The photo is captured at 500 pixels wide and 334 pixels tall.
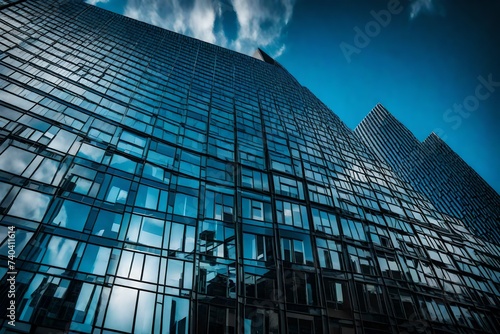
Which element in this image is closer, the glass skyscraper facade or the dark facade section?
the glass skyscraper facade

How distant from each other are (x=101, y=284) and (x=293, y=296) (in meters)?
9.40

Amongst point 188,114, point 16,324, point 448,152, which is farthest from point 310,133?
point 448,152

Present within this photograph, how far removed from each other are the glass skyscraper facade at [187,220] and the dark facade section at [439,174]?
61513 millimetres

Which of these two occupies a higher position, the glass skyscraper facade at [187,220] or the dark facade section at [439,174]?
the dark facade section at [439,174]

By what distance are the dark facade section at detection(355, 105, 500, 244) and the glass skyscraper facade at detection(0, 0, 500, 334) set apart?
6151 cm

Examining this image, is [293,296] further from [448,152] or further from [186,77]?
[448,152]

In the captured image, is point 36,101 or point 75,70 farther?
point 75,70

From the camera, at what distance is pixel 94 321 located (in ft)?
38.4

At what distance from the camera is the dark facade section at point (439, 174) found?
288 ft

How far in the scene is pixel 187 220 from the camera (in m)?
17.1

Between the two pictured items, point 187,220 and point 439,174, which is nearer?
point 187,220

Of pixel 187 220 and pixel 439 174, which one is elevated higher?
pixel 439 174

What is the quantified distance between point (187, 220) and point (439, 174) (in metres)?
108

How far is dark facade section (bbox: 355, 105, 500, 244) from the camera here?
87.8 m
